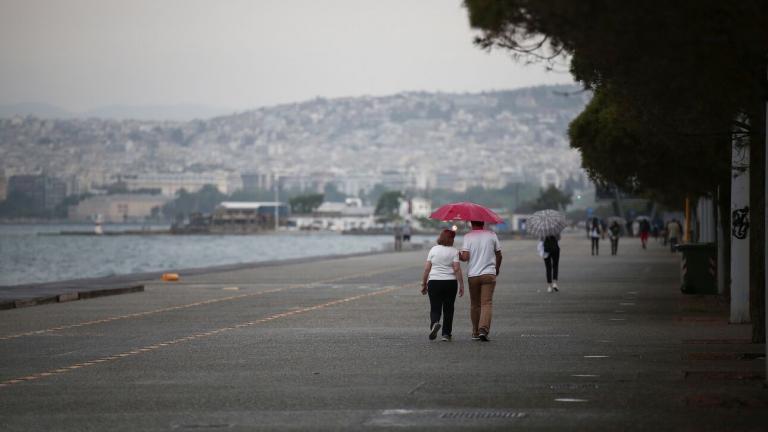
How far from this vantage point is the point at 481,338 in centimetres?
2241

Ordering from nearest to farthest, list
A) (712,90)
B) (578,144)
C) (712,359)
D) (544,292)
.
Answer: (712,90) < (712,359) < (544,292) < (578,144)

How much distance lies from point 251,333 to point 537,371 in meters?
7.36

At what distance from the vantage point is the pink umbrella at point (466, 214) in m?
23.5

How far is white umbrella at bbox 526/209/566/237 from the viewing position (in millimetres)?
39875

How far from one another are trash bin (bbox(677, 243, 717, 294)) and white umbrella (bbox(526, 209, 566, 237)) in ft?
18.3

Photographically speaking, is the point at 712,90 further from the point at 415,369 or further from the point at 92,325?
the point at 92,325

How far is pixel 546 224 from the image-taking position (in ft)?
132

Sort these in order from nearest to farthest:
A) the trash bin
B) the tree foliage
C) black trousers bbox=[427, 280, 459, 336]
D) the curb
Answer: the tree foliage < black trousers bbox=[427, 280, 459, 336] < the curb < the trash bin

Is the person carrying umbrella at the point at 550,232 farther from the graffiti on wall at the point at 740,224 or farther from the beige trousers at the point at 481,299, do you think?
the beige trousers at the point at 481,299

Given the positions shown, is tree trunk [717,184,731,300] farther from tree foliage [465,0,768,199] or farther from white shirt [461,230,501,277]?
tree foliage [465,0,768,199]

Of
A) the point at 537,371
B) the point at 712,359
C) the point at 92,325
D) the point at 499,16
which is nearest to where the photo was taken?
the point at 499,16

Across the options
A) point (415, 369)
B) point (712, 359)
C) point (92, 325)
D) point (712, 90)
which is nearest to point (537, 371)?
point (415, 369)

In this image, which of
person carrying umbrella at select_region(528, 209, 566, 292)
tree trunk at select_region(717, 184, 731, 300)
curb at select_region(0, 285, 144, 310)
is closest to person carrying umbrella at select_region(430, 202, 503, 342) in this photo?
tree trunk at select_region(717, 184, 731, 300)

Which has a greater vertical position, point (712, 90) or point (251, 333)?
point (712, 90)
